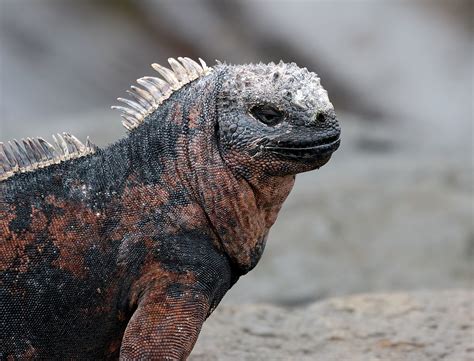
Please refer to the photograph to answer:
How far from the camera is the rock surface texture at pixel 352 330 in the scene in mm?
6344

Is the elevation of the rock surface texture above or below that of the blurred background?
below

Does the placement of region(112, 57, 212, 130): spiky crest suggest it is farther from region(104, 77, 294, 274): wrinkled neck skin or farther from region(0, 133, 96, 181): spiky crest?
region(0, 133, 96, 181): spiky crest

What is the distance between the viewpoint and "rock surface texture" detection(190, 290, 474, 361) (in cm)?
634

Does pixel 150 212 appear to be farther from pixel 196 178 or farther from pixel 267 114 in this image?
pixel 267 114

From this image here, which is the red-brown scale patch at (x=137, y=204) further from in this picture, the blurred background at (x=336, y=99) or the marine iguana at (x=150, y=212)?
the blurred background at (x=336, y=99)

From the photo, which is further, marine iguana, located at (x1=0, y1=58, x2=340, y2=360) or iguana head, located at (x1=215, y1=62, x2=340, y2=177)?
iguana head, located at (x1=215, y1=62, x2=340, y2=177)

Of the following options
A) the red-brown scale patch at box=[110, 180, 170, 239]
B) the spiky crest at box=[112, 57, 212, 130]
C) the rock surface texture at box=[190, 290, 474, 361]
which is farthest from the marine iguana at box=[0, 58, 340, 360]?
the rock surface texture at box=[190, 290, 474, 361]

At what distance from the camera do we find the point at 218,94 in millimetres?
4844

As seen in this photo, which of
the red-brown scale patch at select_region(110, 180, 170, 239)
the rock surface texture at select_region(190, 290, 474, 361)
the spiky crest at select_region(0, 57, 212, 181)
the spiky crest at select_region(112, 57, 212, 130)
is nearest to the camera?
the red-brown scale patch at select_region(110, 180, 170, 239)

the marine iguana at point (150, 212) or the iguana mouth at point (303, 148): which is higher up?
the iguana mouth at point (303, 148)

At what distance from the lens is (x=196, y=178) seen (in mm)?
4773

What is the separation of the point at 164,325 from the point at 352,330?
9.02 ft

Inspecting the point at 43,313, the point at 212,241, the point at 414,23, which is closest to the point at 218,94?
the point at 212,241

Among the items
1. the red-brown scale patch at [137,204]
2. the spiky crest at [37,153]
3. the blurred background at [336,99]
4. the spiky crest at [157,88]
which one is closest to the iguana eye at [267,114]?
the spiky crest at [157,88]
